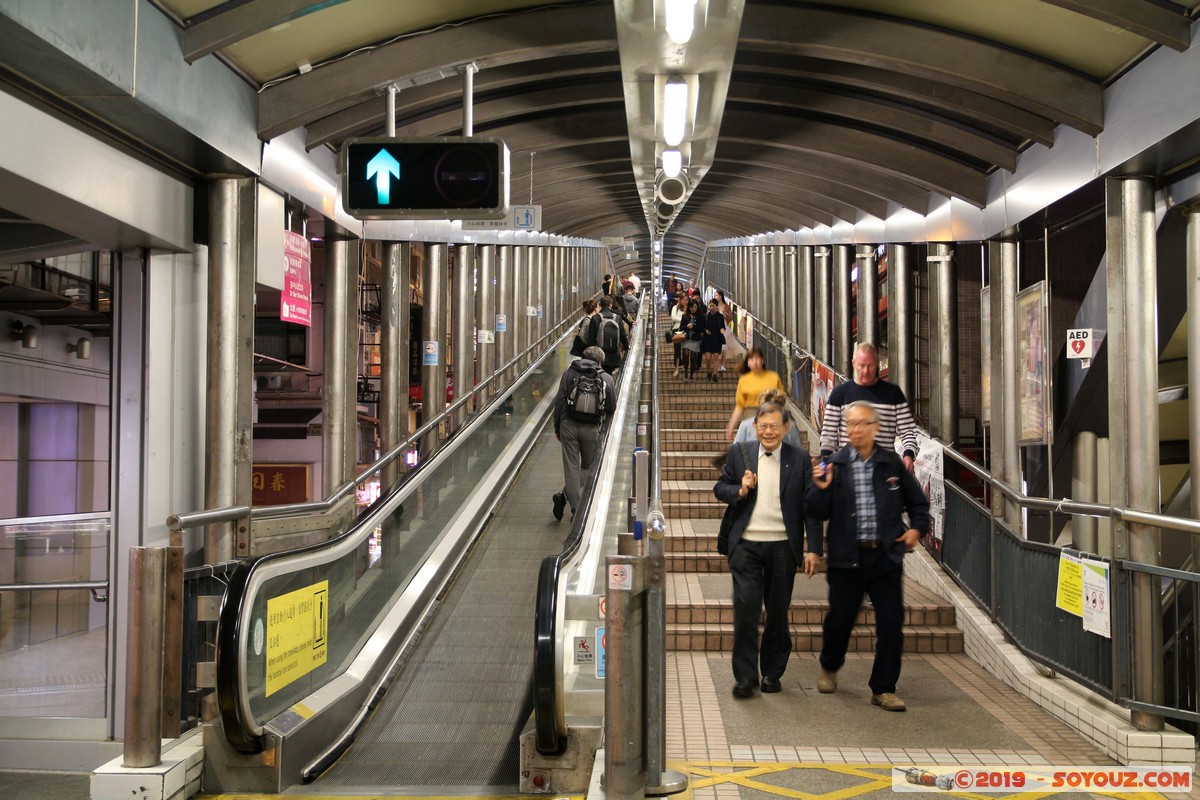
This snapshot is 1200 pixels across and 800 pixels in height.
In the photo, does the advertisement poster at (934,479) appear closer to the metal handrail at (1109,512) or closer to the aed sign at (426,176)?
the metal handrail at (1109,512)

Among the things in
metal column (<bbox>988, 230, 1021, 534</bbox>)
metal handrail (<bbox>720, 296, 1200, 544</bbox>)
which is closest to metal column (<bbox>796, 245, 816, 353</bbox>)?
metal column (<bbox>988, 230, 1021, 534</bbox>)

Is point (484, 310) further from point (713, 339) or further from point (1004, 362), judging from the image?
point (1004, 362)

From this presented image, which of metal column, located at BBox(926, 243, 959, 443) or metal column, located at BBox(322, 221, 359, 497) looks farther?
metal column, located at BBox(926, 243, 959, 443)

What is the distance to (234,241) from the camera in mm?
6160

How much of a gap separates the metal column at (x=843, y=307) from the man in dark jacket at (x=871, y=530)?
24.3ft

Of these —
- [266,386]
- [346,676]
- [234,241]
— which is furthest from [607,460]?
[266,386]

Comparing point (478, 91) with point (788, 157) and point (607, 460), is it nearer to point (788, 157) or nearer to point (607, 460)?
point (607, 460)

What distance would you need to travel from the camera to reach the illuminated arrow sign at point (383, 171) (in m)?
6.30

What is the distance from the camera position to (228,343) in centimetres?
615

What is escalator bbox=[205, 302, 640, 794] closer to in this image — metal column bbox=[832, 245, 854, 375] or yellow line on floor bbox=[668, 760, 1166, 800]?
yellow line on floor bbox=[668, 760, 1166, 800]

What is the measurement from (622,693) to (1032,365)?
4.13m

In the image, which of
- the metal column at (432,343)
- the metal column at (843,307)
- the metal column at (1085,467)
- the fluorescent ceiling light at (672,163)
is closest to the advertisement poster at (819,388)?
the metal column at (843,307)

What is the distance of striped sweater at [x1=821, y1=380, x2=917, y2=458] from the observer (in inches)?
234

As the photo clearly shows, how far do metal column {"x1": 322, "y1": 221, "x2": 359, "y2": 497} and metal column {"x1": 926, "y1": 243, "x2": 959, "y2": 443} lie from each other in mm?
4642
